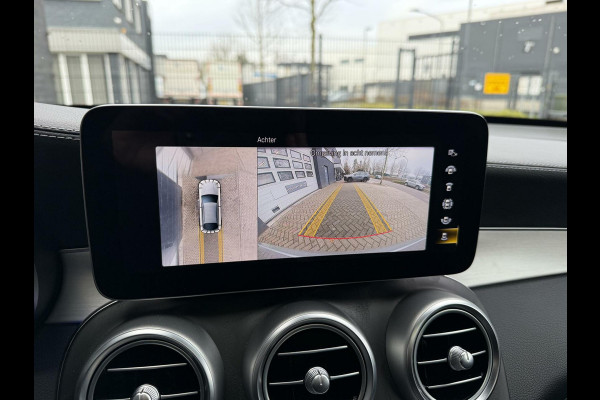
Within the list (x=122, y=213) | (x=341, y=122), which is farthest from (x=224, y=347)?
(x=341, y=122)

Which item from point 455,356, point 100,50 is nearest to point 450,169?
point 455,356

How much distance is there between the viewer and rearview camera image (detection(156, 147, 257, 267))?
831mm

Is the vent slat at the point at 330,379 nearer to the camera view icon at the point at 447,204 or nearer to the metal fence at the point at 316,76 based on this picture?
the camera view icon at the point at 447,204

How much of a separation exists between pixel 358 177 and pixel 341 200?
0.23ft

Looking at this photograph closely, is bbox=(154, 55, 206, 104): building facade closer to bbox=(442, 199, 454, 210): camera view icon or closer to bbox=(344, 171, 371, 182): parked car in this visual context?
bbox=(344, 171, 371, 182): parked car

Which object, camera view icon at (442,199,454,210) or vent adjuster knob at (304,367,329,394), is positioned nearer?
vent adjuster knob at (304,367,329,394)

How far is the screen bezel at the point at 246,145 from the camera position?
791mm

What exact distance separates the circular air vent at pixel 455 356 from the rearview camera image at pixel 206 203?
1.71 feet

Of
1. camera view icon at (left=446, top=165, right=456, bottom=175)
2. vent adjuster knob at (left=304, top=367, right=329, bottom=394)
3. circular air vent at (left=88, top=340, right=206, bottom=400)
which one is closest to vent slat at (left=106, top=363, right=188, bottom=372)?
circular air vent at (left=88, top=340, right=206, bottom=400)

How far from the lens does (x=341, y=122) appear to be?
0.89 m

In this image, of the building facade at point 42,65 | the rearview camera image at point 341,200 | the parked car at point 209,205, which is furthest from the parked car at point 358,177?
the building facade at point 42,65

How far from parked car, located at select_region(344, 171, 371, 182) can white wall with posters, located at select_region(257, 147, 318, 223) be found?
0.08 meters

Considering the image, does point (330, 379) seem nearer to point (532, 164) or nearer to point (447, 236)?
point (447, 236)

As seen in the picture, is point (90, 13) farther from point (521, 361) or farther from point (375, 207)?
point (521, 361)
